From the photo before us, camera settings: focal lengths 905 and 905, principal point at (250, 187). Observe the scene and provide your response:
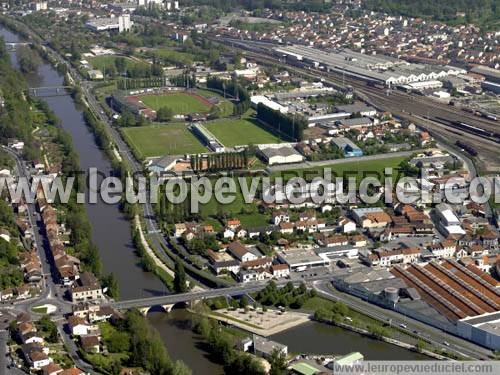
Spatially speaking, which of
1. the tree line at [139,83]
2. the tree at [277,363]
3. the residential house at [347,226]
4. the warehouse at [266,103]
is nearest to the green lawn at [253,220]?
the residential house at [347,226]

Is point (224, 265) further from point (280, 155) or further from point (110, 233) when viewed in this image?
point (280, 155)

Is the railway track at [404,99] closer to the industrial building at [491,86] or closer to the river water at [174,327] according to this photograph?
the industrial building at [491,86]

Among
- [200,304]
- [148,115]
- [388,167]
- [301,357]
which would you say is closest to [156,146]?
[148,115]

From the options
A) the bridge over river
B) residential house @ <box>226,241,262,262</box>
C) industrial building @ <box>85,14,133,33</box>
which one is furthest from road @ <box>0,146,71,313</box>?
industrial building @ <box>85,14,133,33</box>

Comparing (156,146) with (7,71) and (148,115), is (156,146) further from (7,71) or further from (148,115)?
(7,71)

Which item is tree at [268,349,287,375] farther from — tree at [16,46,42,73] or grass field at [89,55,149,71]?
tree at [16,46,42,73]

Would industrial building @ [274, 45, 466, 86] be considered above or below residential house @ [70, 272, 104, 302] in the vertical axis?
above
